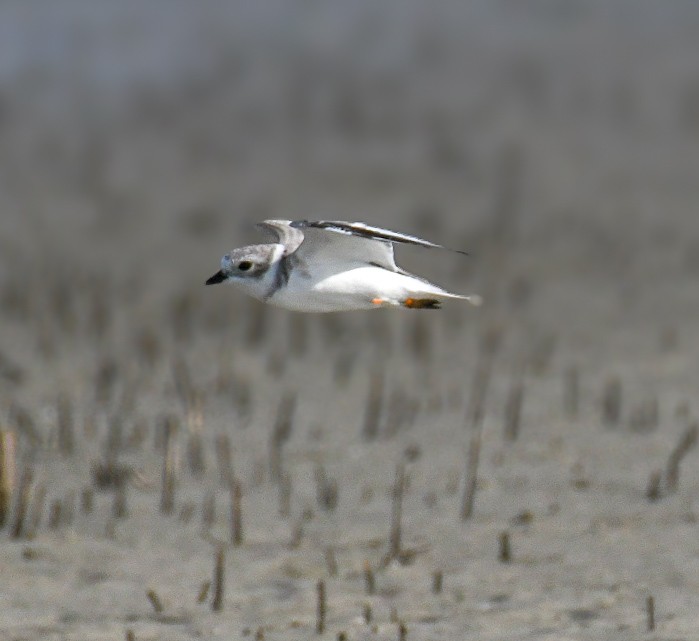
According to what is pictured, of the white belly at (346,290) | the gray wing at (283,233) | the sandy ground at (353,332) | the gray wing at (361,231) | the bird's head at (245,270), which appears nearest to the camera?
the gray wing at (361,231)

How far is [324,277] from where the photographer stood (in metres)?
5.66

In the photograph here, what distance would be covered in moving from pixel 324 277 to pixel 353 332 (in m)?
7.96

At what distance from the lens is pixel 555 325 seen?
46.2 ft

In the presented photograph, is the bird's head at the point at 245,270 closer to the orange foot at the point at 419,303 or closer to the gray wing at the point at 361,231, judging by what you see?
the gray wing at the point at 361,231

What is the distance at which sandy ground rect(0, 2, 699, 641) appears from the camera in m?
8.00

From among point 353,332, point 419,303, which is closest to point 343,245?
point 419,303

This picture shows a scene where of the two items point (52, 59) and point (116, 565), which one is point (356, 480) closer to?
point (116, 565)

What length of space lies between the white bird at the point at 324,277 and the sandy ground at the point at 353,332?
7.08 feet

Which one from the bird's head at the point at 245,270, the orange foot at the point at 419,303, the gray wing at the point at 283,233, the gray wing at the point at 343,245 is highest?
the gray wing at the point at 283,233

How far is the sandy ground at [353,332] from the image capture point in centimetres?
800

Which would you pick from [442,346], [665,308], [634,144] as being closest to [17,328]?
[442,346]

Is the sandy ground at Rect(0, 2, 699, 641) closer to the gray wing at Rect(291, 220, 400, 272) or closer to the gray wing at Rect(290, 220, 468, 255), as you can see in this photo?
the gray wing at Rect(291, 220, 400, 272)

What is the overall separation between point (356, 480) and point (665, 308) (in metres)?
5.62

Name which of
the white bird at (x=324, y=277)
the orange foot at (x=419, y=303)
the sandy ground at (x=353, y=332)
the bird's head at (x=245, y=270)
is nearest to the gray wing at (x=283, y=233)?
the white bird at (x=324, y=277)
